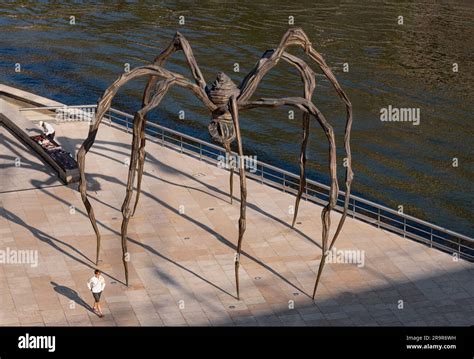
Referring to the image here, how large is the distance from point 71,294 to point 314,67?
1592 inches

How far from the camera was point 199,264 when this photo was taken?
3669cm

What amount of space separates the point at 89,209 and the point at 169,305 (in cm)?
393

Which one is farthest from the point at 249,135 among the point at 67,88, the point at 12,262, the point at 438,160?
the point at 12,262

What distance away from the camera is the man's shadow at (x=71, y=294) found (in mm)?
33688

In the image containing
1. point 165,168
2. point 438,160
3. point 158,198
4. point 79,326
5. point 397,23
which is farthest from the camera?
point 397,23

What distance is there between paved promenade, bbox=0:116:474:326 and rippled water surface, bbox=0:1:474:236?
11844 millimetres

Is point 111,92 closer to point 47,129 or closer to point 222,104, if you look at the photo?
Result: point 222,104

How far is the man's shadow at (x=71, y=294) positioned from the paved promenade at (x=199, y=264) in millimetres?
50

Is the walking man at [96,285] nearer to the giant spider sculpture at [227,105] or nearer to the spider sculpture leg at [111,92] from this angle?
the giant spider sculpture at [227,105]

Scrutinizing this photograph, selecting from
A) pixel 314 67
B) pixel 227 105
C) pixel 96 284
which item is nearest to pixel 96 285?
pixel 96 284

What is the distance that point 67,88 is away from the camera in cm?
6981

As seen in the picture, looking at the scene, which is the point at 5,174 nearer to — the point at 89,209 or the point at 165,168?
the point at 165,168

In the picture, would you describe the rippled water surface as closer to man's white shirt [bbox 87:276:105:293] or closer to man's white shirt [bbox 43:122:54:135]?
man's white shirt [bbox 43:122:54:135]

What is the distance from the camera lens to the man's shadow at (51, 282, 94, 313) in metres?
33.7
